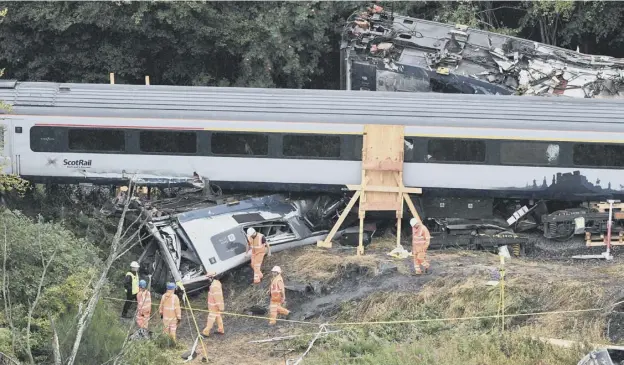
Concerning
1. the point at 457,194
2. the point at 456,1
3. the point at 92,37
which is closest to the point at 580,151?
the point at 457,194

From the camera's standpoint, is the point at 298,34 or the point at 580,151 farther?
the point at 298,34

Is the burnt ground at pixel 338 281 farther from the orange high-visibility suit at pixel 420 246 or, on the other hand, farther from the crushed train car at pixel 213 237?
the crushed train car at pixel 213 237

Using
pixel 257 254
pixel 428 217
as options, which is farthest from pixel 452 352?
pixel 428 217

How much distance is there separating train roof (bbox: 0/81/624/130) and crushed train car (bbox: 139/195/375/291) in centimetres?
183

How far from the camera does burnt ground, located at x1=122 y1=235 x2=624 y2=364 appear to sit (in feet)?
51.4

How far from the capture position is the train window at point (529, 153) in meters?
18.9

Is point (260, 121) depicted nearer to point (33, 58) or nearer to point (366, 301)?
point (366, 301)

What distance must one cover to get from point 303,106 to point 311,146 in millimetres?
775

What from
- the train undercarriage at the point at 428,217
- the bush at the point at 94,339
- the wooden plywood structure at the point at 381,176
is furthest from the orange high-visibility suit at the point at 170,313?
the wooden plywood structure at the point at 381,176

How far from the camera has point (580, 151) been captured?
61.9ft

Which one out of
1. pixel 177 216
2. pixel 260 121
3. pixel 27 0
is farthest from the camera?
pixel 27 0

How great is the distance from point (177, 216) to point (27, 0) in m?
9.89

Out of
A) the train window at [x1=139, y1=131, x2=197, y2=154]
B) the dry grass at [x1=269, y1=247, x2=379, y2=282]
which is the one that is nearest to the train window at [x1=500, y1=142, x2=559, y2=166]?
the dry grass at [x1=269, y1=247, x2=379, y2=282]

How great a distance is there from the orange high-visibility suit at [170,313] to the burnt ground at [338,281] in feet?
1.24
